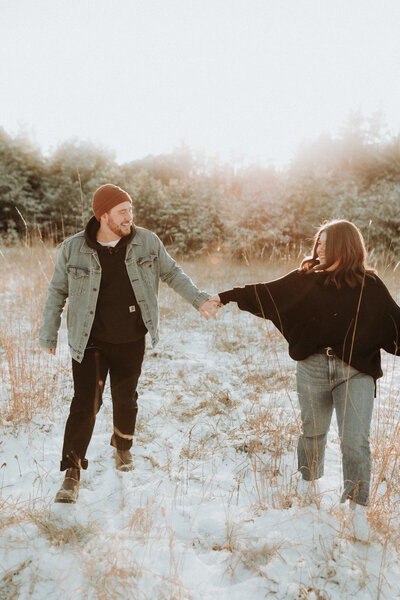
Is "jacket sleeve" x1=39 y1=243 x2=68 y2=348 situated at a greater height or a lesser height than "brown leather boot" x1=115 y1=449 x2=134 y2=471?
greater

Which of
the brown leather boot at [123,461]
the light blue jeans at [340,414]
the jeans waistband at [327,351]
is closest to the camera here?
the light blue jeans at [340,414]

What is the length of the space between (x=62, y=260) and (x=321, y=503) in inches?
87.2

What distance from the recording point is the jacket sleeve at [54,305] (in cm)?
246

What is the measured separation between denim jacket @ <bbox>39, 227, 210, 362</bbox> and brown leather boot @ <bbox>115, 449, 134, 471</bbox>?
0.84 meters

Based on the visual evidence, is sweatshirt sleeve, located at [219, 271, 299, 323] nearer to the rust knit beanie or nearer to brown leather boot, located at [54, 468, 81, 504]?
the rust knit beanie

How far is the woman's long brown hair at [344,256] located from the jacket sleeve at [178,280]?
0.93 metres

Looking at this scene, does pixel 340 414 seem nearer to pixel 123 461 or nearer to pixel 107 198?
pixel 123 461

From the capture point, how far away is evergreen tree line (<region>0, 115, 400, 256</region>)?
11.0 m

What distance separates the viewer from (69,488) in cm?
237

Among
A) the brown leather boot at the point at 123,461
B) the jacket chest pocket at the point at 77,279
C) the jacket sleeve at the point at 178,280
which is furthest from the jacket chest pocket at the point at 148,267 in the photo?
the brown leather boot at the point at 123,461

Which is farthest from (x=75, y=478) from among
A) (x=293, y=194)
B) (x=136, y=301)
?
(x=293, y=194)

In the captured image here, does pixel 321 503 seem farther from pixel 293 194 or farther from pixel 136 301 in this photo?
pixel 293 194

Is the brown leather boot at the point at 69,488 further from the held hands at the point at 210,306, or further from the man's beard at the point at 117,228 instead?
the man's beard at the point at 117,228

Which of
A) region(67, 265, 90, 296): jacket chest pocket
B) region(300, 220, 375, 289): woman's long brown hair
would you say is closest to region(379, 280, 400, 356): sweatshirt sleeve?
region(300, 220, 375, 289): woman's long brown hair
